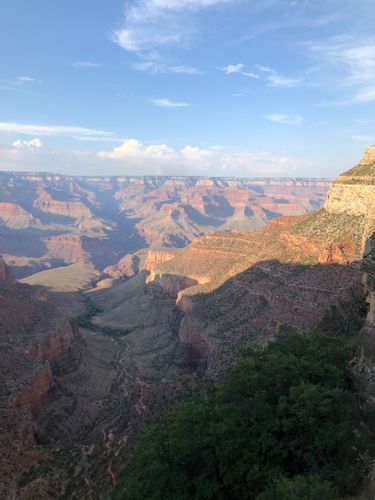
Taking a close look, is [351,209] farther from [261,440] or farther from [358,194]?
[261,440]

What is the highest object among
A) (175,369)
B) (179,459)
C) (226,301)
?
(179,459)

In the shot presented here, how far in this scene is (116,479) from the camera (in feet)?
104

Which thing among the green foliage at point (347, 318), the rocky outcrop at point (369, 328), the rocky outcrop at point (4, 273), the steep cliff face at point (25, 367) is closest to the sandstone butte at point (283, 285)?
the green foliage at point (347, 318)

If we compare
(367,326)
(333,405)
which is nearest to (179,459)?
(333,405)

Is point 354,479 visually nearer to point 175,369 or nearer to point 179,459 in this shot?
point 179,459

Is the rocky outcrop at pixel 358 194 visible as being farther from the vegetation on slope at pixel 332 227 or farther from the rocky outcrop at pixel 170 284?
the rocky outcrop at pixel 170 284

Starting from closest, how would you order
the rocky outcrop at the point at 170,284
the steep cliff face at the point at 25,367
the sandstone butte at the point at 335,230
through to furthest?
1. the steep cliff face at the point at 25,367
2. the sandstone butte at the point at 335,230
3. the rocky outcrop at the point at 170,284

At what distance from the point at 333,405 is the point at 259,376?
4.30 m

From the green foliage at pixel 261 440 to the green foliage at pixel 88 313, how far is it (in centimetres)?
7330

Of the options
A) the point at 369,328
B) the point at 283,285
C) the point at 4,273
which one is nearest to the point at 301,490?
the point at 369,328

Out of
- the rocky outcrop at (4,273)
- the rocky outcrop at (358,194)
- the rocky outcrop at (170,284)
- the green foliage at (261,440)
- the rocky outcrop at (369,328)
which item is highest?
the rocky outcrop at (358,194)

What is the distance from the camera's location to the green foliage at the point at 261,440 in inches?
725

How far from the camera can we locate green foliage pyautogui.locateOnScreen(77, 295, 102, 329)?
9450 cm

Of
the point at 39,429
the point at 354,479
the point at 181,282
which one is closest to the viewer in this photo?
the point at 354,479
